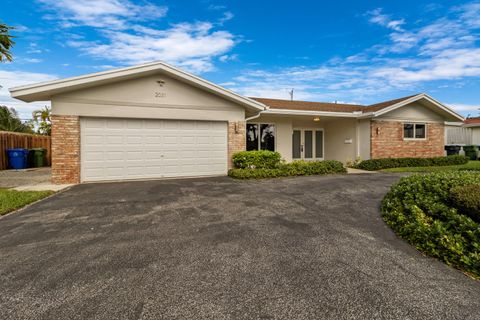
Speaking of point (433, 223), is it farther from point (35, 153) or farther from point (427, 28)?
point (35, 153)

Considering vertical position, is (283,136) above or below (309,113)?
below

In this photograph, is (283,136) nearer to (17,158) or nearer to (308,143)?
(308,143)

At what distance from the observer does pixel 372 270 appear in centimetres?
264

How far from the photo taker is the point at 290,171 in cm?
1001

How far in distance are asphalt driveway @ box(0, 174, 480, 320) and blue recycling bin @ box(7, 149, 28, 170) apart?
11221 mm

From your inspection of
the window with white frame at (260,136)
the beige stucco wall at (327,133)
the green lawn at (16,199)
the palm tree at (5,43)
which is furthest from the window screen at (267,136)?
the palm tree at (5,43)

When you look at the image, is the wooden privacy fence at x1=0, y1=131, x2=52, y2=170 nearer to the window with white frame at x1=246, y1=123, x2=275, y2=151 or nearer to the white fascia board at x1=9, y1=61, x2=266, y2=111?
the white fascia board at x1=9, y1=61, x2=266, y2=111

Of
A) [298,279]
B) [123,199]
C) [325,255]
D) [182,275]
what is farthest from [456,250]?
[123,199]

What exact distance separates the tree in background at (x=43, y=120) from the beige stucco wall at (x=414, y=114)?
94.9 feet

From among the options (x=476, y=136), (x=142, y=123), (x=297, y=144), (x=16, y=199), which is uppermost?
(x=476, y=136)

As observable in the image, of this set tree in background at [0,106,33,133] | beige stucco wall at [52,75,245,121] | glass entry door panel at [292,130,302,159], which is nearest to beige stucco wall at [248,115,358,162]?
glass entry door panel at [292,130,302,159]

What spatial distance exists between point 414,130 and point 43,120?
31955 millimetres

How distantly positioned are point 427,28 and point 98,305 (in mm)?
17601

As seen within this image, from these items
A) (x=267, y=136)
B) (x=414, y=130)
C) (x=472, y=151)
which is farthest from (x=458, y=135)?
(x=267, y=136)
